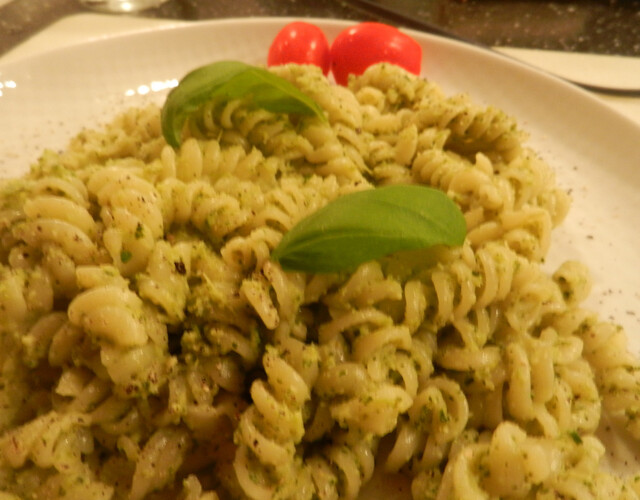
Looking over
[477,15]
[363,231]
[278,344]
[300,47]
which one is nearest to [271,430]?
[278,344]

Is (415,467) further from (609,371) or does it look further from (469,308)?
(609,371)

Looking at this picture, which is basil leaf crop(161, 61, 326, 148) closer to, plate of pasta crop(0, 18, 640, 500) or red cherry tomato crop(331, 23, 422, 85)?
plate of pasta crop(0, 18, 640, 500)

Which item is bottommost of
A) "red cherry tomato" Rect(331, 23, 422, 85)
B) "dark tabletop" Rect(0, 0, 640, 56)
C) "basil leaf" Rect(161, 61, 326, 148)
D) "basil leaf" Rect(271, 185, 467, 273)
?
"dark tabletop" Rect(0, 0, 640, 56)

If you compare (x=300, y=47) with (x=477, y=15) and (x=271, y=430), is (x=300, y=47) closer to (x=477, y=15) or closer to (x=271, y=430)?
(x=271, y=430)

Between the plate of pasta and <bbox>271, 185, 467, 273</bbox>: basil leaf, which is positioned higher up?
<bbox>271, 185, 467, 273</bbox>: basil leaf

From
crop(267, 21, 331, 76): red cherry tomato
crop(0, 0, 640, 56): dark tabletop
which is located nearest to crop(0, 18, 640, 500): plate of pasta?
crop(267, 21, 331, 76): red cherry tomato

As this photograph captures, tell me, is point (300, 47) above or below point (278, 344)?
above
